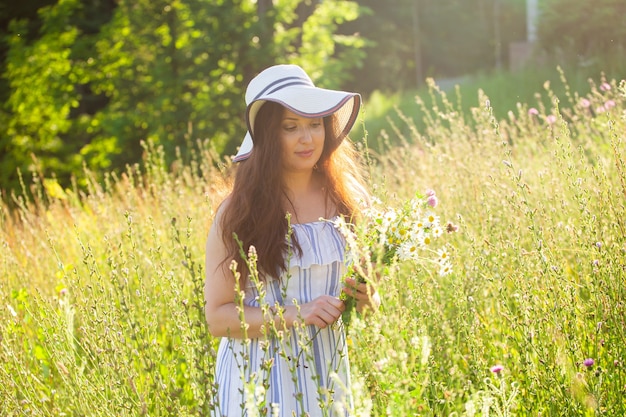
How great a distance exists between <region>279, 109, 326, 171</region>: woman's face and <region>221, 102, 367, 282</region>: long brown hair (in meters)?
0.02

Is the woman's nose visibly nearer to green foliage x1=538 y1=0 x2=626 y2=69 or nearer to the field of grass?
the field of grass

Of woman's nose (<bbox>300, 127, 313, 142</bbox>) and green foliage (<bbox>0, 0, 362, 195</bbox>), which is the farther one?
green foliage (<bbox>0, 0, 362, 195</bbox>)

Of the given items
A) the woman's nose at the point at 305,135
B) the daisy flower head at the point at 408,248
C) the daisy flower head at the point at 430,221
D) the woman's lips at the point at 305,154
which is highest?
the woman's nose at the point at 305,135

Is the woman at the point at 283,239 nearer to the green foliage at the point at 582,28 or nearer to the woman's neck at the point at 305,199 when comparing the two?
the woman's neck at the point at 305,199

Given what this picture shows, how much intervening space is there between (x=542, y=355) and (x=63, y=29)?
12452mm

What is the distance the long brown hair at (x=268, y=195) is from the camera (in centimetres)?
232

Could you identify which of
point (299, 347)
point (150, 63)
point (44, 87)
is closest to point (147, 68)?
point (150, 63)

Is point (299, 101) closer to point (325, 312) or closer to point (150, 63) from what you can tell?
point (325, 312)

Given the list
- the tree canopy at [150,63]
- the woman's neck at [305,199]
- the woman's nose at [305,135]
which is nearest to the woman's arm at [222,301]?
the woman's neck at [305,199]

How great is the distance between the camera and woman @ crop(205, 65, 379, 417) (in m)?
2.26

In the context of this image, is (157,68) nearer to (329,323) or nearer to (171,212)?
(171,212)

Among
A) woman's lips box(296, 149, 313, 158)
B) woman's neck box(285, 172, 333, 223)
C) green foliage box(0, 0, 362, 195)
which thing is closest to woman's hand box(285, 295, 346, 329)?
woman's neck box(285, 172, 333, 223)

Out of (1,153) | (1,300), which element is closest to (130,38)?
(1,153)

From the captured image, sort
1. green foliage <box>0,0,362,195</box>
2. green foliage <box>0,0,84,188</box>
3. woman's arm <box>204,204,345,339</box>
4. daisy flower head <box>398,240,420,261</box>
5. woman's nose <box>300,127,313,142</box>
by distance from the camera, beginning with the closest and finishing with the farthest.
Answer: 1. daisy flower head <box>398,240,420,261</box>
2. woman's arm <box>204,204,345,339</box>
3. woman's nose <box>300,127,313,142</box>
4. green foliage <box>0,0,362,195</box>
5. green foliage <box>0,0,84,188</box>
